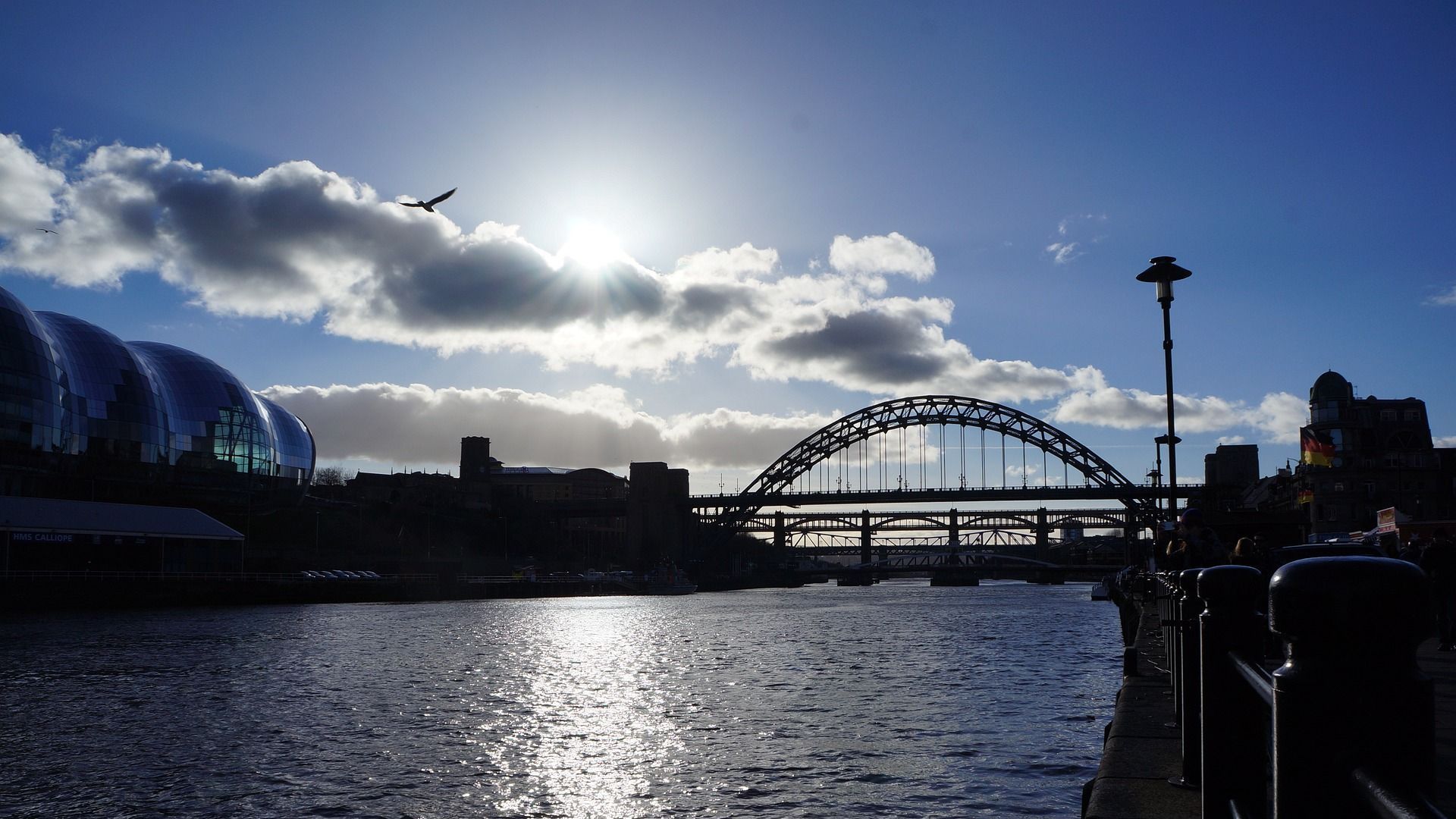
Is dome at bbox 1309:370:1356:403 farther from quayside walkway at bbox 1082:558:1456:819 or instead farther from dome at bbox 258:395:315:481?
quayside walkway at bbox 1082:558:1456:819

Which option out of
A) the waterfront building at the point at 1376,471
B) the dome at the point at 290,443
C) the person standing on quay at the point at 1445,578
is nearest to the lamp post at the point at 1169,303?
the person standing on quay at the point at 1445,578

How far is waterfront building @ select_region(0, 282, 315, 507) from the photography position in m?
56.7

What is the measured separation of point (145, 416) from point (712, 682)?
5664 centimetres

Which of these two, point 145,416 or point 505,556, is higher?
point 145,416

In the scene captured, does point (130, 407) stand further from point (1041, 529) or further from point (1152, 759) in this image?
point (1041, 529)

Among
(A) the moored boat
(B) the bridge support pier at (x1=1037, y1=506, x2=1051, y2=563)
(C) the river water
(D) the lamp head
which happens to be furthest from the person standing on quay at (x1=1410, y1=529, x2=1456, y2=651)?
(B) the bridge support pier at (x1=1037, y1=506, x2=1051, y2=563)

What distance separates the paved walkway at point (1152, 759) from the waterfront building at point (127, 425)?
5866 cm

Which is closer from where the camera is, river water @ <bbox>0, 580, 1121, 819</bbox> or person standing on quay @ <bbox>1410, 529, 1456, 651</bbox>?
river water @ <bbox>0, 580, 1121, 819</bbox>

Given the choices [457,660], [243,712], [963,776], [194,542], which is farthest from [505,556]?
[963,776]

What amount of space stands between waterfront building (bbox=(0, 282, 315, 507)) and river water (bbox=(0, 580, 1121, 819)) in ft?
94.3

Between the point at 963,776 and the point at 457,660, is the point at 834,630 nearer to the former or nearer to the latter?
the point at 457,660

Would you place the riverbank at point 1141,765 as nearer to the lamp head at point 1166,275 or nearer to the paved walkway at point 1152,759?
the paved walkway at point 1152,759

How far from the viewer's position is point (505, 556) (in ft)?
353

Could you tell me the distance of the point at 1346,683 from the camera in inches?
77.0
